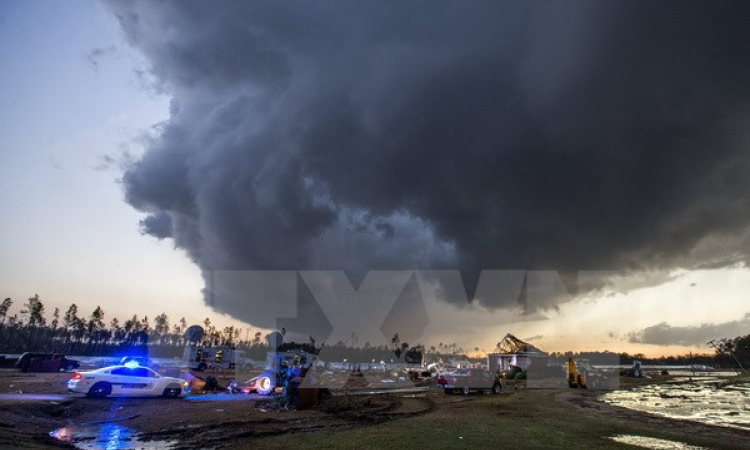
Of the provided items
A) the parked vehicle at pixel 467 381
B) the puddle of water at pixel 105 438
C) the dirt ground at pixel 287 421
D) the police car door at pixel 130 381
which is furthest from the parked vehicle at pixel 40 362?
the parked vehicle at pixel 467 381

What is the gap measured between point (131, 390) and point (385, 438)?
16673 millimetres

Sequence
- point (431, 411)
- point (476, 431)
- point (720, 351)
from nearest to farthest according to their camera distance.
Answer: point (476, 431), point (431, 411), point (720, 351)

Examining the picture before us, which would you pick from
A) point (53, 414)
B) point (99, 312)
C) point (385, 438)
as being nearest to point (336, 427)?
point (385, 438)

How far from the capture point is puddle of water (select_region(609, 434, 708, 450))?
1412cm

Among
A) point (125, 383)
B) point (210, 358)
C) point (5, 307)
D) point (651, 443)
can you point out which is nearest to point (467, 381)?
point (651, 443)

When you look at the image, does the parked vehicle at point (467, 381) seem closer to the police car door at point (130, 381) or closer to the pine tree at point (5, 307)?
the police car door at point (130, 381)

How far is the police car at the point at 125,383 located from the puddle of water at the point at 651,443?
883 inches

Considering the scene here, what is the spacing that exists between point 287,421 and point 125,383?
1113cm

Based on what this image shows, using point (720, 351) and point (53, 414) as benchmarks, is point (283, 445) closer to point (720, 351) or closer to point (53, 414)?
point (53, 414)

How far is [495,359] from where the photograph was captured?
79.7 meters

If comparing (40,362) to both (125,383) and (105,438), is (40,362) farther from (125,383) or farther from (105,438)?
(105,438)

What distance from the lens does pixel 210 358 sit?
63031 millimetres

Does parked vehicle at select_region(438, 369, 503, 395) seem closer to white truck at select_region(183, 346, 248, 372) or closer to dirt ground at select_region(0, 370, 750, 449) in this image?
dirt ground at select_region(0, 370, 750, 449)

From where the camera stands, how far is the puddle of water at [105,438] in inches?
485
